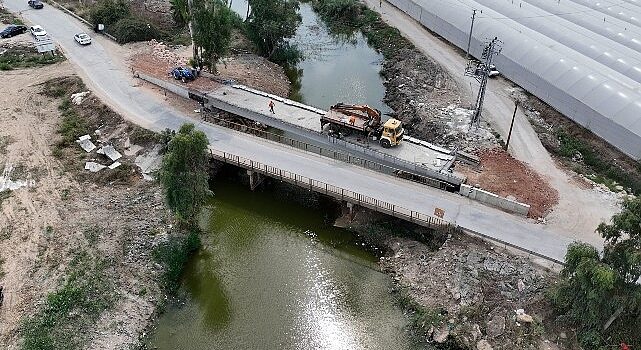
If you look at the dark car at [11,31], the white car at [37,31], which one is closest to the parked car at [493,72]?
the white car at [37,31]

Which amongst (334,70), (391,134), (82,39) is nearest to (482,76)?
(391,134)

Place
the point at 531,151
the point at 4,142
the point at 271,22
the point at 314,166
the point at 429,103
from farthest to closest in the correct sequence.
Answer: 1. the point at 271,22
2. the point at 429,103
3. the point at 4,142
4. the point at 531,151
5. the point at 314,166

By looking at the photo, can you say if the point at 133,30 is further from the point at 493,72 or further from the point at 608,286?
the point at 608,286

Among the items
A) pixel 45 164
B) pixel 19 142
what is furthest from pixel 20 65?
pixel 45 164

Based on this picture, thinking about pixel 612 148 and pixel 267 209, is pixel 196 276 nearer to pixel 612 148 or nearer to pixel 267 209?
pixel 267 209

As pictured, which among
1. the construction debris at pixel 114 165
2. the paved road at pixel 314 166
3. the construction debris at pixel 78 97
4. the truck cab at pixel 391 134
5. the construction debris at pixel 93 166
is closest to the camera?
the paved road at pixel 314 166

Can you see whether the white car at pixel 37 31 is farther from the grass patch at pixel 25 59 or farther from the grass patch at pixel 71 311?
the grass patch at pixel 71 311
